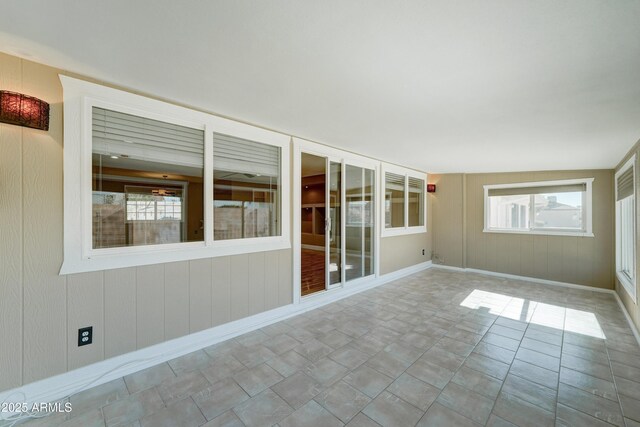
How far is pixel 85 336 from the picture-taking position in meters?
2.04

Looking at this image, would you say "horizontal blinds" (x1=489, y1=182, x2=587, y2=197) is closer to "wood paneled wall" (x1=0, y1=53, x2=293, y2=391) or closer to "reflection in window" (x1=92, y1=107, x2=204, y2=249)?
"reflection in window" (x1=92, y1=107, x2=204, y2=249)

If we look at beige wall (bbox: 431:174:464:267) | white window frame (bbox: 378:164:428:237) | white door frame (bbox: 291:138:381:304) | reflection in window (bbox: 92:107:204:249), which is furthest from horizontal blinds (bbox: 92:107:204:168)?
beige wall (bbox: 431:174:464:267)

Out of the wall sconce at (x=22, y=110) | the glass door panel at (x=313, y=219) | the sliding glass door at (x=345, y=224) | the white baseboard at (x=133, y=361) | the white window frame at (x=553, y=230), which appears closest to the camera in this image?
the wall sconce at (x=22, y=110)

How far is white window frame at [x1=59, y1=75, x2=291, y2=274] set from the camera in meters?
1.98

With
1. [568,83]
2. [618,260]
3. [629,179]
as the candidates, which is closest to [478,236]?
[618,260]

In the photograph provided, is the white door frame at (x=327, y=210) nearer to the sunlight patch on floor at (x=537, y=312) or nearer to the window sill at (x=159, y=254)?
the window sill at (x=159, y=254)

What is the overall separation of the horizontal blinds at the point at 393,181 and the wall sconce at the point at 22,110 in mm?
4754

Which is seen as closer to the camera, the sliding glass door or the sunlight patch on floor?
the sunlight patch on floor

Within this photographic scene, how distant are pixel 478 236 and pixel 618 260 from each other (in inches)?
85.1

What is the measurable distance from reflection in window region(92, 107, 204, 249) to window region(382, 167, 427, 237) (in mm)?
3624

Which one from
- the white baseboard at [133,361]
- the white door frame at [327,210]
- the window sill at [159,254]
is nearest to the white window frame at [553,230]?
the white door frame at [327,210]

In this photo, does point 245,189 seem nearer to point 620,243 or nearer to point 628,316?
point 628,316

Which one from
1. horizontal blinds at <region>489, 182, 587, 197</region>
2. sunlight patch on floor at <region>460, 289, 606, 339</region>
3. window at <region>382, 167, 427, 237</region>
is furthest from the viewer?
window at <region>382, 167, 427, 237</region>

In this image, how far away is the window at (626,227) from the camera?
3484 millimetres
